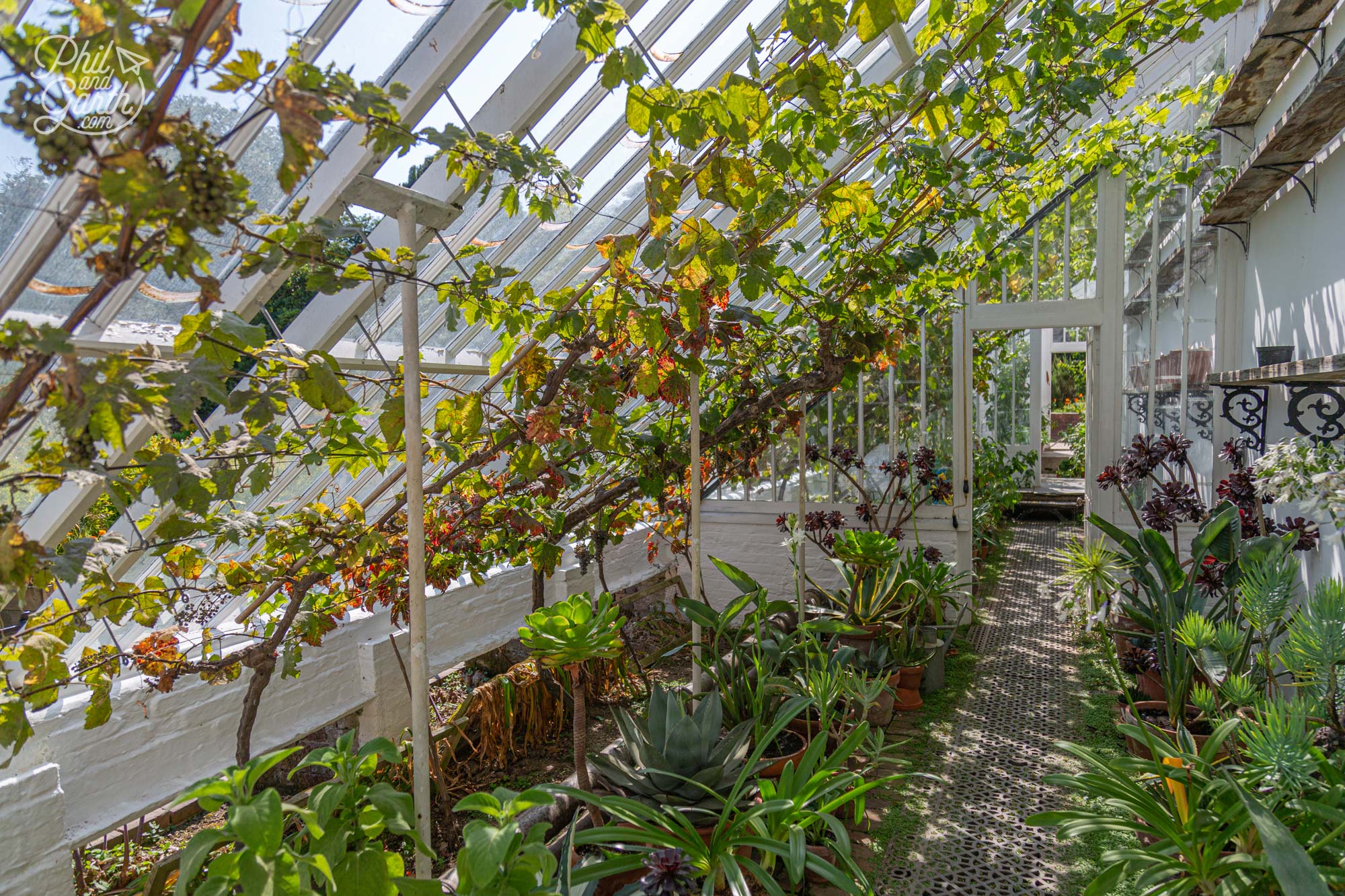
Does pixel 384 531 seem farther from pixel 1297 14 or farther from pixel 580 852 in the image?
pixel 1297 14

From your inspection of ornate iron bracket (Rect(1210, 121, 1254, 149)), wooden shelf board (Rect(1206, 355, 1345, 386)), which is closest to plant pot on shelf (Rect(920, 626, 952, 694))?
wooden shelf board (Rect(1206, 355, 1345, 386))

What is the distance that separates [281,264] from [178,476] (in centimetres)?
45

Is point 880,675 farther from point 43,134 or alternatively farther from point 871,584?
point 43,134

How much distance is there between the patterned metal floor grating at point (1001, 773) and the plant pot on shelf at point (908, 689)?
192mm

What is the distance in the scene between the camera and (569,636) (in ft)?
5.93

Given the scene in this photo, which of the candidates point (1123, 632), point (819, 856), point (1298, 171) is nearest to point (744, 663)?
point (819, 856)

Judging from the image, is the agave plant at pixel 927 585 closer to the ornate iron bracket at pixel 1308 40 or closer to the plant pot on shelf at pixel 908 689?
the plant pot on shelf at pixel 908 689

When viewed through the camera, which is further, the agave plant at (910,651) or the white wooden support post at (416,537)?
the agave plant at (910,651)

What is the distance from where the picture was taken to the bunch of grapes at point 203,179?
2.91ft

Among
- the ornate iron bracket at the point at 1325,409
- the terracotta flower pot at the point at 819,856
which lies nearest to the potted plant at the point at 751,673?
the terracotta flower pot at the point at 819,856

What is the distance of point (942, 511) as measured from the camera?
14.5 ft

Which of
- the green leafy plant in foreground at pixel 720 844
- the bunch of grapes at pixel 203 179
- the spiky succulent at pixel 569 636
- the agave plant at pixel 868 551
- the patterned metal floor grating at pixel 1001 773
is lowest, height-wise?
the patterned metal floor grating at pixel 1001 773

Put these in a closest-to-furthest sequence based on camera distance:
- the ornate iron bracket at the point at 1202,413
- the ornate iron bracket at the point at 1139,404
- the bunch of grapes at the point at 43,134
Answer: the bunch of grapes at the point at 43,134, the ornate iron bracket at the point at 1202,413, the ornate iron bracket at the point at 1139,404

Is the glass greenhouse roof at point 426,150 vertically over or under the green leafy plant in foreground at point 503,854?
over
